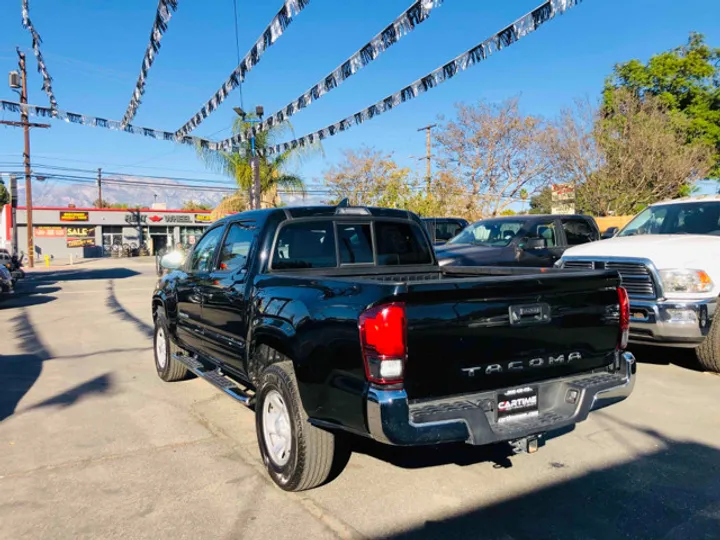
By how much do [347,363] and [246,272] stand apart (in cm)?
160

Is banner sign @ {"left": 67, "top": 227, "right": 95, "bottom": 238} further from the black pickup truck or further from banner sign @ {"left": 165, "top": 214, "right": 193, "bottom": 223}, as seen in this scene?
the black pickup truck

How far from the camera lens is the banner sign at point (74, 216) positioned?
161 ft

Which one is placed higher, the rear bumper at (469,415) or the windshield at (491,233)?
the windshield at (491,233)

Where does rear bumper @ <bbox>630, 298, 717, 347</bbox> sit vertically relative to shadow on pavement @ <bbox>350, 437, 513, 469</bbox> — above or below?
above

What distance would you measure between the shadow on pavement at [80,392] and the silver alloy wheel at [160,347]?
1.86 feet

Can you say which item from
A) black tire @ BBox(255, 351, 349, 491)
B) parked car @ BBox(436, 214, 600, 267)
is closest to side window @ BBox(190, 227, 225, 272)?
black tire @ BBox(255, 351, 349, 491)

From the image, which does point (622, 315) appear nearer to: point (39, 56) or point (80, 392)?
point (80, 392)

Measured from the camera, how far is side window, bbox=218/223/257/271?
4.61 metres

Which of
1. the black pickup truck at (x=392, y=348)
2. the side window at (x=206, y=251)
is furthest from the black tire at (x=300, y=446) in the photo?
the side window at (x=206, y=251)

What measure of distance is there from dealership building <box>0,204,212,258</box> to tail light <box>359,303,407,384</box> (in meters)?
44.6

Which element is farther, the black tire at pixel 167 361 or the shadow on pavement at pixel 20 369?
the black tire at pixel 167 361

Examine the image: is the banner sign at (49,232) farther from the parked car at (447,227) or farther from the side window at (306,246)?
the side window at (306,246)

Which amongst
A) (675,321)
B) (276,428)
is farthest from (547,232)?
(276,428)

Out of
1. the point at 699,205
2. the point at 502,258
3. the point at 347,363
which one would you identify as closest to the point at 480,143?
the point at 502,258
